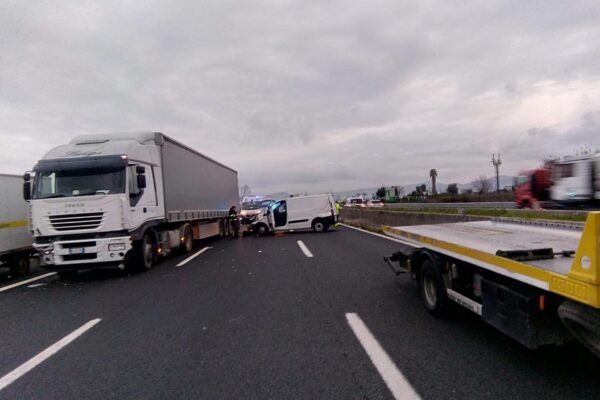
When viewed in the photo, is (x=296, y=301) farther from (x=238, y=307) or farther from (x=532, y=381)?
(x=532, y=381)

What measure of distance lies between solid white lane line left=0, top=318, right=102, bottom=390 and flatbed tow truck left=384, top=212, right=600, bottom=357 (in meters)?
4.83

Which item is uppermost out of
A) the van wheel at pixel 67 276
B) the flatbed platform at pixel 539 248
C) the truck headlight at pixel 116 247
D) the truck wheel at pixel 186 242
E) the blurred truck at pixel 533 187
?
the blurred truck at pixel 533 187

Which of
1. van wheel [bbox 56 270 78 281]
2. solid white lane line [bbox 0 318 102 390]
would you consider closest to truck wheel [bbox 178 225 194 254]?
van wheel [bbox 56 270 78 281]

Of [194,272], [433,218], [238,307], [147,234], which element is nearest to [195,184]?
[147,234]

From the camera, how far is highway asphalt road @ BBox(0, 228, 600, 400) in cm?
373

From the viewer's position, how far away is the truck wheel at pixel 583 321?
3001 millimetres

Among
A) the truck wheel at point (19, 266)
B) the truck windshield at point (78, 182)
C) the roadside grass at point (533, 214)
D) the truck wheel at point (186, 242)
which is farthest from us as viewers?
the truck wheel at point (186, 242)

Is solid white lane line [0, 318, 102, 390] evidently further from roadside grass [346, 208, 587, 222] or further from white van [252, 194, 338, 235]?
white van [252, 194, 338, 235]

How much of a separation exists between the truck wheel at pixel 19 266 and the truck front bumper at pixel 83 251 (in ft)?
9.09

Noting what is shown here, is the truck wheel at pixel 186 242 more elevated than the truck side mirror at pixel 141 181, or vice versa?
the truck side mirror at pixel 141 181

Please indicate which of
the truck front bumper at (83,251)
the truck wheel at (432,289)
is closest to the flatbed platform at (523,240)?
the truck wheel at (432,289)

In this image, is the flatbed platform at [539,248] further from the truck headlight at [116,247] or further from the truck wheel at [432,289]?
the truck headlight at [116,247]

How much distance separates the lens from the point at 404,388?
3623 millimetres

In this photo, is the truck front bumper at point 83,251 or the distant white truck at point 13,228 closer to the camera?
the truck front bumper at point 83,251
